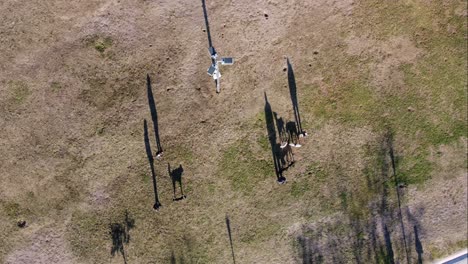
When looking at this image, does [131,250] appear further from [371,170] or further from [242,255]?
[371,170]

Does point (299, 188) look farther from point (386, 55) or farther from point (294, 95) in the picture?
point (386, 55)

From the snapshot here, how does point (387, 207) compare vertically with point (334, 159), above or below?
below

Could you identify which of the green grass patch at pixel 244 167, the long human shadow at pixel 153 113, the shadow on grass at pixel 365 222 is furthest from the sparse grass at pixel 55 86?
the shadow on grass at pixel 365 222

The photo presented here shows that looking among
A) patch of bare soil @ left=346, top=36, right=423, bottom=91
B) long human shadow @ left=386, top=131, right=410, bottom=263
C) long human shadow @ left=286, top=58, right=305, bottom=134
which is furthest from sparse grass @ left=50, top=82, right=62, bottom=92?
long human shadow @ left=386, top=131, right=410, bottom=263

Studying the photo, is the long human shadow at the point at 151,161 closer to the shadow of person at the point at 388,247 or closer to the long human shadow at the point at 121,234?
the long human shadow at the point at 121,234

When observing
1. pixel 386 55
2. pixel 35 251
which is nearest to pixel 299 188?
pixel 386 55

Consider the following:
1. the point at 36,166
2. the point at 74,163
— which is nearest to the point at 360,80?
the point at 74,163
